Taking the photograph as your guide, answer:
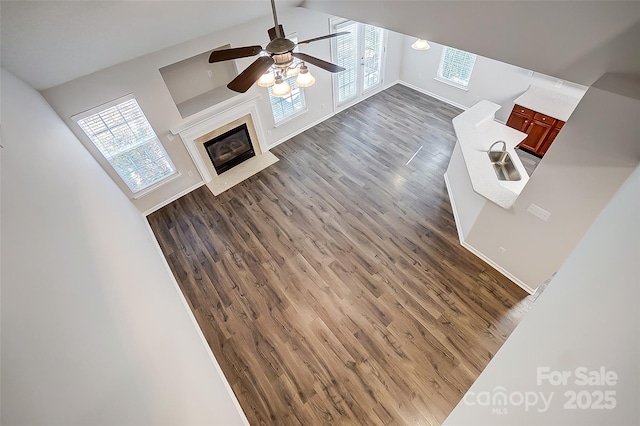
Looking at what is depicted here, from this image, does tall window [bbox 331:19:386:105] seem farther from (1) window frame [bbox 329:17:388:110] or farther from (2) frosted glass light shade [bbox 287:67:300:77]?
(2) frosted glass light shade [bbox 287:67:300:77]

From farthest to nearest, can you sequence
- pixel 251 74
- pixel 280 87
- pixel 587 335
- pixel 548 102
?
1. pixel 548 102
2. pixel 280 87
3. pixel 251 74
4. pixel 587 335

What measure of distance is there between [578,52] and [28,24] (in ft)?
12.9

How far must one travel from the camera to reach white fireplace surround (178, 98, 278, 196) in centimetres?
477

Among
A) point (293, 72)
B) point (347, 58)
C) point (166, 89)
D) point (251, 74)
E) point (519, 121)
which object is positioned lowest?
point (519, 121)

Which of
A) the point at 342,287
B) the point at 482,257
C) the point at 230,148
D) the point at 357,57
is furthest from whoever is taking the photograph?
the point at 357,57

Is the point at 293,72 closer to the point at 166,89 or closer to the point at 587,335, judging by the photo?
the point at 587,335

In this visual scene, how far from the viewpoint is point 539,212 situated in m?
2.96

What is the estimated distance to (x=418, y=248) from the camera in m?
4.19

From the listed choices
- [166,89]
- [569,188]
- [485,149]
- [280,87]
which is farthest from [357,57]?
[569,188]

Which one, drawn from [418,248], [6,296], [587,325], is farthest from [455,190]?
[6,296]

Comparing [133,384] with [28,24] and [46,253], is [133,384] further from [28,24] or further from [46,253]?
[28,24]

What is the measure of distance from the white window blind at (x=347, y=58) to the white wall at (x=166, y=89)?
1.12 feet

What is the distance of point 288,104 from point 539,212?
4760mm

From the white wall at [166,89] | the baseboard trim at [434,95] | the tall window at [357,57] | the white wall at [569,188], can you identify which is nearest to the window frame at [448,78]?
the baseboard trim at [434,95]
